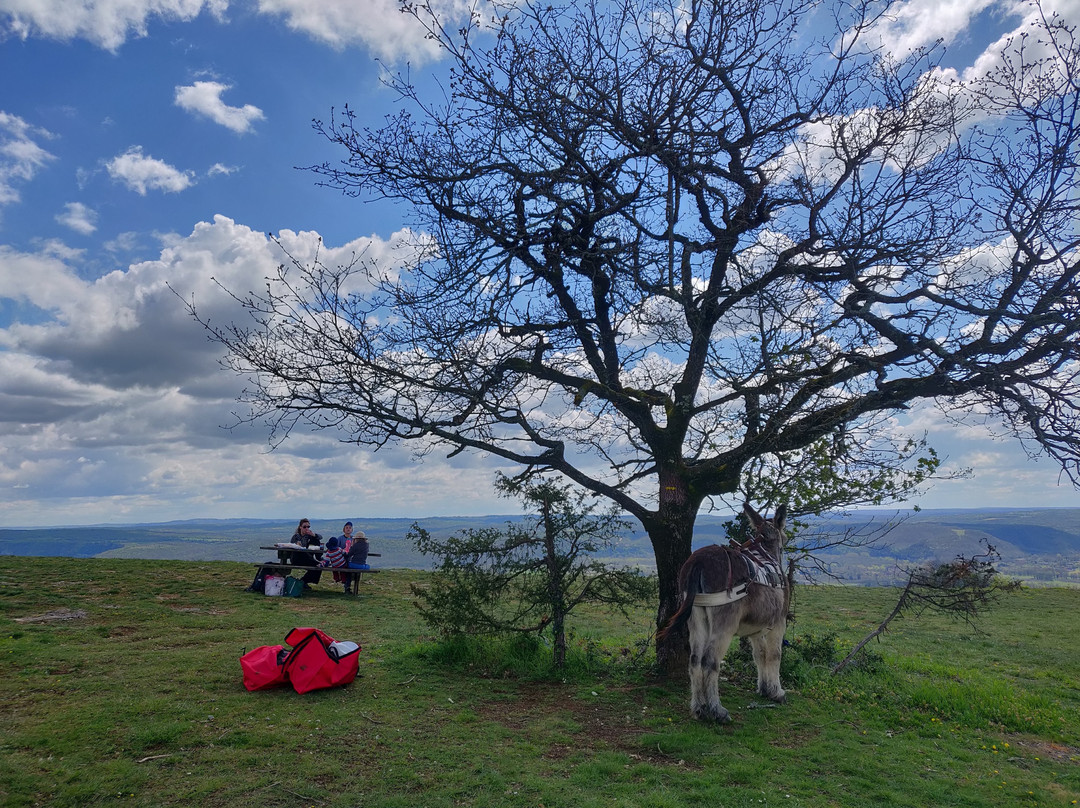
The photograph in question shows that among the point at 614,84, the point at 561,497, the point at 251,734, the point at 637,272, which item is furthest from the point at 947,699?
the point at 614,84

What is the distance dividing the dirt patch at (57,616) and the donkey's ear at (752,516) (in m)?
14.1

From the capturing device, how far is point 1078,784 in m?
6.96

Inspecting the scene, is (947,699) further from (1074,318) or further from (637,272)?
(637,272)

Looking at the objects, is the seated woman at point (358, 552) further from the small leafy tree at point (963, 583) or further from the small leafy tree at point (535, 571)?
the small leafy tree at point (963, 583)

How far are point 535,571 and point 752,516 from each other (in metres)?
3.60

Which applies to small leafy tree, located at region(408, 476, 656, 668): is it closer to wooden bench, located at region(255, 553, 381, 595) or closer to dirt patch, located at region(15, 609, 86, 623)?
dirt patch, located at region(15, 609, 86, 623)

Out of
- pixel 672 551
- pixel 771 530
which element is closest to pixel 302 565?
pixel 672 551

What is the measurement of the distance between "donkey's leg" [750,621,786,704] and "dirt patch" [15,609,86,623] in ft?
46.0

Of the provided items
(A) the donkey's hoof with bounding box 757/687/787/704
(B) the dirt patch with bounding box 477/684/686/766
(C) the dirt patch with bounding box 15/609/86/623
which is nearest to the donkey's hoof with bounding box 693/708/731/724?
(B) the dirt patch with bounding box 477/684/686/766

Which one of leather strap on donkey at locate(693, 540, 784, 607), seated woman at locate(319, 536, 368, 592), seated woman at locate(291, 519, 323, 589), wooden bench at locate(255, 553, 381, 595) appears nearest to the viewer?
leather strap on donkey at locate(693, 540, 784, 607)

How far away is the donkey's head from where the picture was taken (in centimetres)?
946

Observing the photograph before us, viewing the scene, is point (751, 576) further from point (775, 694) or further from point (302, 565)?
point (302, 565)

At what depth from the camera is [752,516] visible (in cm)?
979

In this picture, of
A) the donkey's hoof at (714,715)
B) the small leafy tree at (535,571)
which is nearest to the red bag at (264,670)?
the small leafy tree at (535,571)
